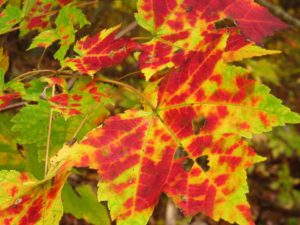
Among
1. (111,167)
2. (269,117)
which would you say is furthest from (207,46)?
(111,167)

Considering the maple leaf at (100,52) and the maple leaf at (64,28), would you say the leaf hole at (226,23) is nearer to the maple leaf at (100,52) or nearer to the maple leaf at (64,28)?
the maple leaf at (100,52)

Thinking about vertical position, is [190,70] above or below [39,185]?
above

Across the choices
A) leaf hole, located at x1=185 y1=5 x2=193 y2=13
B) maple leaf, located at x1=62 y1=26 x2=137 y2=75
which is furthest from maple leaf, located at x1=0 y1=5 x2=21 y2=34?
leaf hole, located at x1=185 y1=5 x2=193 y2=13

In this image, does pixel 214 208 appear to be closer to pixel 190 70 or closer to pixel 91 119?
pixel 190 70

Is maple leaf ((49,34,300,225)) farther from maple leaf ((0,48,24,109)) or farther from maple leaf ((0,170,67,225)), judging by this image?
maple leaf ((0,48,24,109))

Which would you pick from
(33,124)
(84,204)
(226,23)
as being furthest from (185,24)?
(84,204)

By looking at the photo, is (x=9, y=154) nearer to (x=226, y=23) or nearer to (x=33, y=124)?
(x=33, y=124)

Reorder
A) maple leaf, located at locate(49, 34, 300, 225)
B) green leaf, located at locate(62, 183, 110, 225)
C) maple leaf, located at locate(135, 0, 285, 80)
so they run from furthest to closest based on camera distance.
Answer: green leaf, located at locate(62, 183, 110, 225) < maple leaf, located at locate(135, 0, 285, 80) < maple leaf, located at locate(49, 34, 300, 225)
